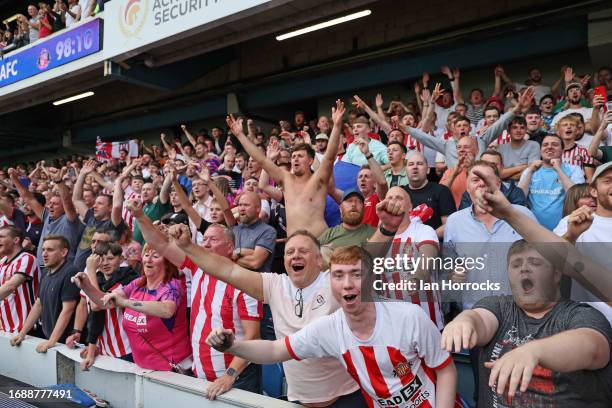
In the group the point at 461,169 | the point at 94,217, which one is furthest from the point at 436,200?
the point at 94,217

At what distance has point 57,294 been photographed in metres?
4.62

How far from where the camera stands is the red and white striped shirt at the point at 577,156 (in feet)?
15.5

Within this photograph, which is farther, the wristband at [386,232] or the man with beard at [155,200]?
the man with beard at [155,200]

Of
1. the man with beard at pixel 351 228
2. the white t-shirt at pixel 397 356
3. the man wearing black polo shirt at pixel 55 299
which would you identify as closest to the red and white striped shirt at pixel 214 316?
the man with beard at pixel 351 228

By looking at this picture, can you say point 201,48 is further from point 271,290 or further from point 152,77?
point 271,290

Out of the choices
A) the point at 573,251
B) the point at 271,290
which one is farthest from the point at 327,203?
the point at 573,251

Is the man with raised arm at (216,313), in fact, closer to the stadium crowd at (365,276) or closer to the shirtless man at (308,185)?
the stadium crowd at (365,276)

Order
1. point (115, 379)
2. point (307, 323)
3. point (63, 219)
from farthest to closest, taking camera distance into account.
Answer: point (63, 219) < point (115, 379) < point (307, 323)

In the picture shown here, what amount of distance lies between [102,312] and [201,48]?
7474 millimetres

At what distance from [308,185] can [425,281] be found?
74.0 inches

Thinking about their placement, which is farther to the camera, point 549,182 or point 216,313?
point 549,182

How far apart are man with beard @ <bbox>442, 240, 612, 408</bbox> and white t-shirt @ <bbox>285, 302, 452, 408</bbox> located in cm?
24

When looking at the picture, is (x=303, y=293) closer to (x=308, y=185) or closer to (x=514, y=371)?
(x=514, y=371)

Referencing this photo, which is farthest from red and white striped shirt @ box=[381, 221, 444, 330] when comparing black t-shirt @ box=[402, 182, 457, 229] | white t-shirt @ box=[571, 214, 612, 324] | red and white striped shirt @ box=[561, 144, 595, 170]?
red and white striped shirt @ box=[561, 144, 595, 170]
